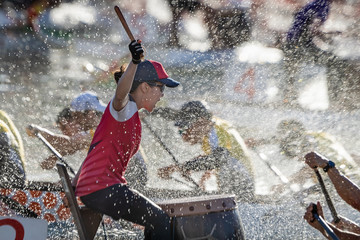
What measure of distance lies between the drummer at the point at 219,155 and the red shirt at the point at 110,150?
2.43 m

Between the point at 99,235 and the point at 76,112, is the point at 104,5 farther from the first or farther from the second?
the point at 99,235

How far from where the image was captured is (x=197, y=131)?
177 inches

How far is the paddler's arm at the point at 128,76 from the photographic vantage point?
170 cm

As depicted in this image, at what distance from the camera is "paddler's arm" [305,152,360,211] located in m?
2.26

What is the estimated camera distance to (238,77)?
460 inches

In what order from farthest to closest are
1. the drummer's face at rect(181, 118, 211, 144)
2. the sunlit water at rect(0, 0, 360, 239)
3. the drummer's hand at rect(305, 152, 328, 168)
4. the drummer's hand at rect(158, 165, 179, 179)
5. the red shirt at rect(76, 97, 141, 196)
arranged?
the sunlit water at rect(0, 0, 360, 239) < the drummer's hand at rect(158, 165, 179, 179) < the drummer's face at rect(181, 118, 211, 144) < the drummer's hand at rect(305, 152, 328, 168) < the red shirt at rect(76, 97, 141, 196)

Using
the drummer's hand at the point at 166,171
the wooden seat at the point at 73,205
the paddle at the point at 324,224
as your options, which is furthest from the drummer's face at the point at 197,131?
the wooden seat at the point at 73,205

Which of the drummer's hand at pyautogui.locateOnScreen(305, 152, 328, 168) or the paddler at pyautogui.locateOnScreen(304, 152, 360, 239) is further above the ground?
the drummer's hand at pyautogui.locateOnScreen(305, 152, 328, 168)

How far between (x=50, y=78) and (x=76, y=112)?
7798mm

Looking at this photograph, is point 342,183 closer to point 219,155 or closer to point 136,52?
point 136,52

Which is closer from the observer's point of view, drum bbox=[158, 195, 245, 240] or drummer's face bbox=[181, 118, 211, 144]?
drum bbox=[158, 195, 245, 240]

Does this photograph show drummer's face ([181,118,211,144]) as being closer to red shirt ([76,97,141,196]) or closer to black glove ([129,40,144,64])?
red shirt ([76,97,141,196])

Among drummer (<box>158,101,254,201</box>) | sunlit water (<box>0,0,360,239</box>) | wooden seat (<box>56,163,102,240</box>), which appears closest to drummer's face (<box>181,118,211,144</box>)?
drummer (<box>158,101,254,201</box>)

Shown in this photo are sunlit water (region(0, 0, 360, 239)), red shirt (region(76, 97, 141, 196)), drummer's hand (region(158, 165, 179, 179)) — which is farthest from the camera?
sunlit water (region(0, 0, 360, 239))
